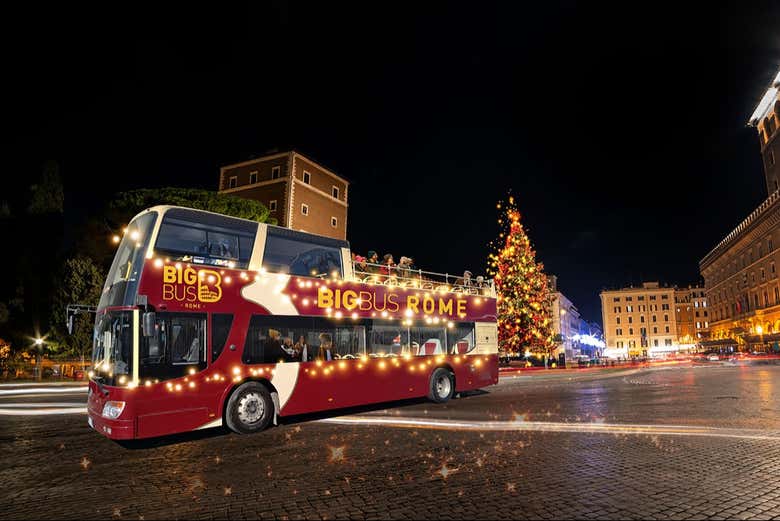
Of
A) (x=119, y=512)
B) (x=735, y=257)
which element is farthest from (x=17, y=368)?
(x=735, y=257)

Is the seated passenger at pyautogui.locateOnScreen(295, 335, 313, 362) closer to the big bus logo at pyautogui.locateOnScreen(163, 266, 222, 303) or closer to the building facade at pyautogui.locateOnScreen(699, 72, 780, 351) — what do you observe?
the big bus logo at pyautogui.locateOnScreen(163, 266, 222, 303)

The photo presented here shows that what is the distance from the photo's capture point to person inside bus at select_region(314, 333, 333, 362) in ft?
39.4

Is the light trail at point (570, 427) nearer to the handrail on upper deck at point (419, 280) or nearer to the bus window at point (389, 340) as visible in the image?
the bus window at point (389, 340)

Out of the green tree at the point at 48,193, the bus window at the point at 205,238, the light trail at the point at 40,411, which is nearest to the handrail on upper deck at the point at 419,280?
the bus window at the point at 205,238

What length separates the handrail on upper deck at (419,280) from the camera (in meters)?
13.7

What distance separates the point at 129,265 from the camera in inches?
373

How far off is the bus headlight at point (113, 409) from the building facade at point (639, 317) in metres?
133

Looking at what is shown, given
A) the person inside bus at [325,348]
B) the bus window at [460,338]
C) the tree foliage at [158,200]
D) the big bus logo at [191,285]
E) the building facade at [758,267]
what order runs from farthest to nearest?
1. the building facade at [758,267]
2. the tree foliage at [158,200]
3. the bus window at [460,338]
4. the person inside bus at [325,348]
5. the big bus logo at [191,285]

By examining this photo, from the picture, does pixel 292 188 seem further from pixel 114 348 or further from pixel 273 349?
pixel 114 348

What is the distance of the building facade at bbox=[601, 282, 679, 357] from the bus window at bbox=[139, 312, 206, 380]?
132 meters

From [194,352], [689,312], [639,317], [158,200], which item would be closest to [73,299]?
[158,200]

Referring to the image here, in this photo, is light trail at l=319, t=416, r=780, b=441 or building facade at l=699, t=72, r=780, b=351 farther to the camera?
building facade at l=699, t=72, r=780, b=351

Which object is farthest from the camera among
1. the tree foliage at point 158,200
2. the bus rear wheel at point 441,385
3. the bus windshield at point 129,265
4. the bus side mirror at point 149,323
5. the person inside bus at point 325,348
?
the tree foliage at point 158,200

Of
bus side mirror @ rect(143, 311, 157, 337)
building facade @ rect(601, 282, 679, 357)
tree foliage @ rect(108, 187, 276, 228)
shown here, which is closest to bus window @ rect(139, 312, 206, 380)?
bus side mirror @ rect(143, 311, 157, 337)
